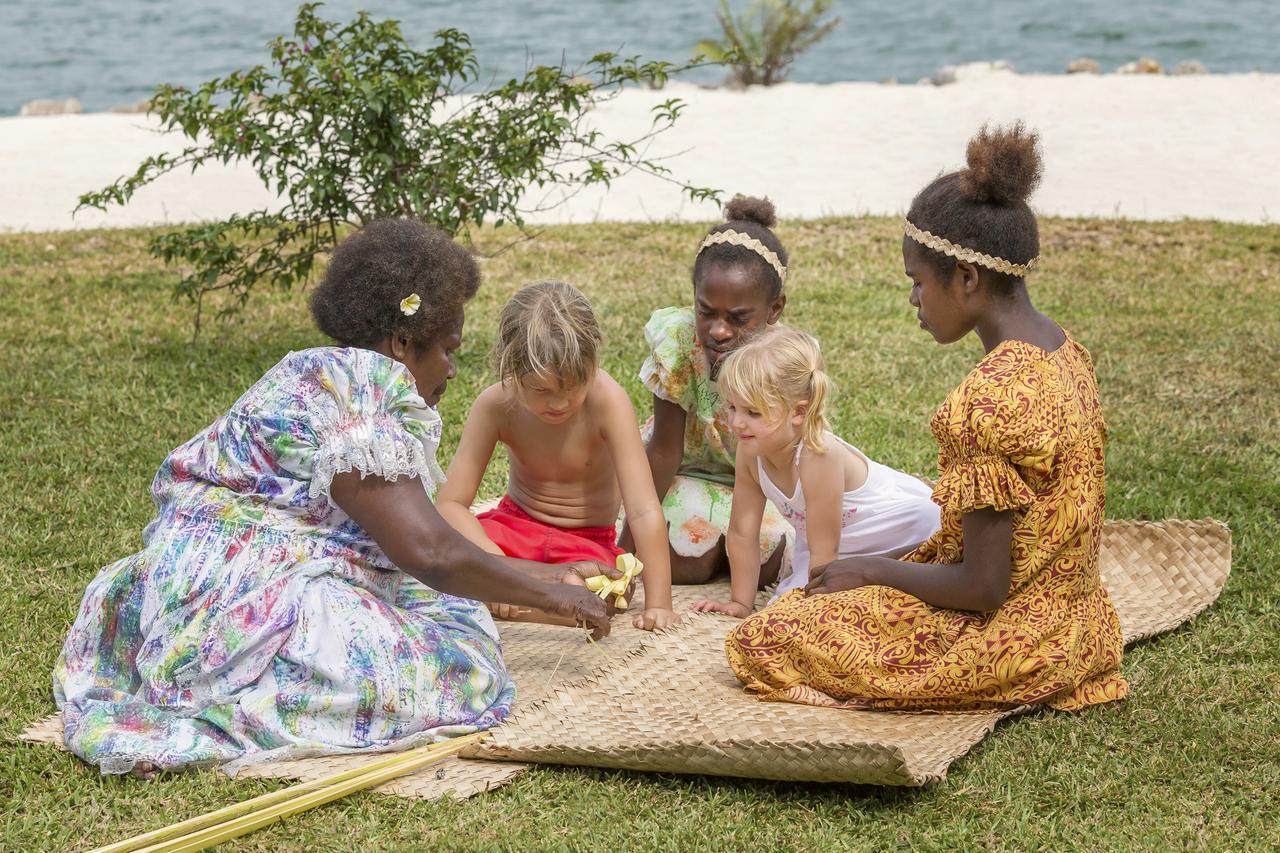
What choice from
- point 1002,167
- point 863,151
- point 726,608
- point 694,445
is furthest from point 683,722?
point 863,151

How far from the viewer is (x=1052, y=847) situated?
10.1ft

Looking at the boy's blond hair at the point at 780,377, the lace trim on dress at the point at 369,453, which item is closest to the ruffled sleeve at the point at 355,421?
the lace trim on dress at the point at 369,453

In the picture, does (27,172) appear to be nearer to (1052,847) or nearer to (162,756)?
(162,756)

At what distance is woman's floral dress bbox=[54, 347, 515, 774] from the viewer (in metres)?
3.36

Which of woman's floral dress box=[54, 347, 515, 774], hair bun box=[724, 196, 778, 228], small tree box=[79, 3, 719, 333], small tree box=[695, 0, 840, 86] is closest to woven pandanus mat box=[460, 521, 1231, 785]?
woman's floral dress box=[54, 347, 515, 774]

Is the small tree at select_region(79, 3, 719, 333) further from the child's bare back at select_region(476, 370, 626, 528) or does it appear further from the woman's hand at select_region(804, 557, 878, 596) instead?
the woman's hand at select_region(804, 557, 878, 596)

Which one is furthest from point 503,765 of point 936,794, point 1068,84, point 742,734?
point 1068,84

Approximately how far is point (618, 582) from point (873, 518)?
0.85 meters

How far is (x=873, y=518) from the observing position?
13.9ft

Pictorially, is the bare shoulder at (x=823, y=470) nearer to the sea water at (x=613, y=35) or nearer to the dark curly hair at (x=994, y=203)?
the dark curly hair at (x=994, y=203)

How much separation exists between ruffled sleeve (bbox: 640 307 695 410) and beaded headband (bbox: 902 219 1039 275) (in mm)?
1225

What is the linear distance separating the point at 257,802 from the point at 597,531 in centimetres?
174

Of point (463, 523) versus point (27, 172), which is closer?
point (463, 523)

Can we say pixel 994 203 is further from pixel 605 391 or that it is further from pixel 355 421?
pixel 355 421
